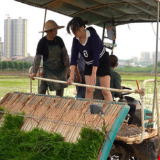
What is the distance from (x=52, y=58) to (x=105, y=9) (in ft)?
5.09

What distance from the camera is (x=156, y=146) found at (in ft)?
12.4

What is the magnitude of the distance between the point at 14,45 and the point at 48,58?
36.3 m

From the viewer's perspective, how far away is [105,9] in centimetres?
557

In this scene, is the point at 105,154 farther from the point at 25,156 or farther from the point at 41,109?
the point at 41,109

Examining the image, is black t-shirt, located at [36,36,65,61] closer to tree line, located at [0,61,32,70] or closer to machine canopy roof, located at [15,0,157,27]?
machine canopy roof, located at [15,0,157,27]

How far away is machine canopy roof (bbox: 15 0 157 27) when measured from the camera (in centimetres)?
502

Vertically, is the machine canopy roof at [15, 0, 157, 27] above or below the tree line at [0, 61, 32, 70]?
above

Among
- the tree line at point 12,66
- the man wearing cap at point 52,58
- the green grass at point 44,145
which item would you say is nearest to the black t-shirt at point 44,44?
the man wearing cap at point 52,58

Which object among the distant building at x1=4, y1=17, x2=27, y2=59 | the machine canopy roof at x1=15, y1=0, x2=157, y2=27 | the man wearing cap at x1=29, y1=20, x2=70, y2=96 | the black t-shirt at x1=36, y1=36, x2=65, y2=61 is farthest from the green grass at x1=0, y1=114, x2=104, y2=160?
the distant building at x1=4, y1=17, x2=27, y2=59

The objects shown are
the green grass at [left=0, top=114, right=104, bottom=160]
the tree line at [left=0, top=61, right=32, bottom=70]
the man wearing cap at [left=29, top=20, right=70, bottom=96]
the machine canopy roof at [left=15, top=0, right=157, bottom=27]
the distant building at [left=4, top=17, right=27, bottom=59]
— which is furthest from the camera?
the distant building at [left=4, top=17, right=27, bottom=59]

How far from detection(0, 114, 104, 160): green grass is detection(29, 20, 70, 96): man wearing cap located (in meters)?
1.68

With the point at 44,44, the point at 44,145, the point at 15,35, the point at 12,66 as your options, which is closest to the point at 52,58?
the point at 44,44

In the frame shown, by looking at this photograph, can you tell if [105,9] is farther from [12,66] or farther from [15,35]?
[15,35]

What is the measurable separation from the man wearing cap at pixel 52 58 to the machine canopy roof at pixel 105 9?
0.54 metres
